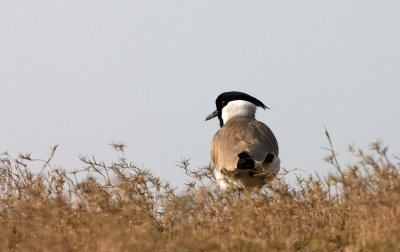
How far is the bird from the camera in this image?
1066 centimetres

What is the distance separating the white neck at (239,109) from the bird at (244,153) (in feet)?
0.40

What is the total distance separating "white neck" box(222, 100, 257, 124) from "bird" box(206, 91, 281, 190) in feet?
0.40

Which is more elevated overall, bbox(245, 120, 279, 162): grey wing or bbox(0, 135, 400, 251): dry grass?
bbox(245, 120, 279, 162): grey wing

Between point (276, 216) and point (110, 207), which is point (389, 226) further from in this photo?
point (110, 207)

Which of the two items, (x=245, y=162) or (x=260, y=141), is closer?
(x=245, y=162)

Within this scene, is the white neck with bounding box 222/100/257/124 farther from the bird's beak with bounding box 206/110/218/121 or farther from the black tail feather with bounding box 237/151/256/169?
the black tail feather with bounding box 237/151/256/169

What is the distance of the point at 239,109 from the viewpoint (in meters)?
13.2

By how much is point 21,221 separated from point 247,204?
6.25 ft

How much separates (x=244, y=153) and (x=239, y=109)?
8.42ft

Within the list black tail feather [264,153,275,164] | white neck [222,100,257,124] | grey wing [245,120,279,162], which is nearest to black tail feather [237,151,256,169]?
grey wing [245,120,279,162]

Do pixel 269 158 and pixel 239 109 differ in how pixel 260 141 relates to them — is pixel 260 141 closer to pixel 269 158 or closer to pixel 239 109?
pixel 269 158

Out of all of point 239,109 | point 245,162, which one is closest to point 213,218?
point 245,162

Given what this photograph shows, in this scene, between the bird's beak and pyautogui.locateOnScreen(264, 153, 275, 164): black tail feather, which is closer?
pyautogui.locateOnScreen(264, 153, 275, 164): black tail feather

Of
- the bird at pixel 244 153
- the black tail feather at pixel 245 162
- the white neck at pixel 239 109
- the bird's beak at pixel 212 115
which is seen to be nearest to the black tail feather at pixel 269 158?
the bird at pixel 244 153
